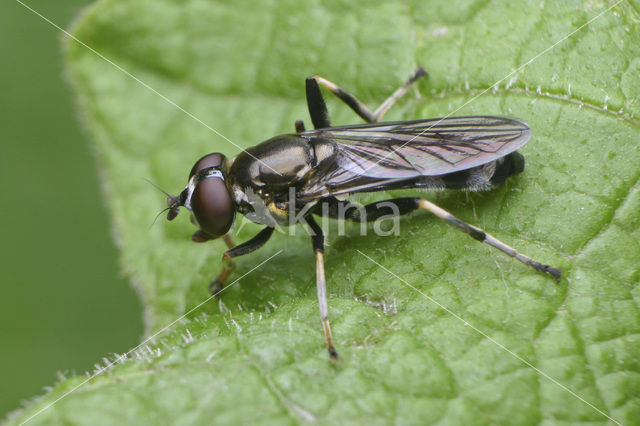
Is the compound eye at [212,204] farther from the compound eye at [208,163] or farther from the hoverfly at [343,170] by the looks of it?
the compound eye at [208,163]

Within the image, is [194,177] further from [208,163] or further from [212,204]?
[212,204]

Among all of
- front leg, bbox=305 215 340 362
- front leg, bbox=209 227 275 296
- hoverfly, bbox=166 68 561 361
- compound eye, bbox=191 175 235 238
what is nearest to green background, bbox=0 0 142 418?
front leg, bbox=209 227 275 296

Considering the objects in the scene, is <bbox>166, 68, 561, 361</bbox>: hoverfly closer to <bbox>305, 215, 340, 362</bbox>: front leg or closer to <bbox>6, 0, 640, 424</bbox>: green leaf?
<bbox>305, 215, 340, 362</bbox>: front leg

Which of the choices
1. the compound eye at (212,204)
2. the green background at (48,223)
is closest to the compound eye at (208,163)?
the compound eye at (212,204)

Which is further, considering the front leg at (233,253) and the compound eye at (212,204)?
the front leg at (233,253)

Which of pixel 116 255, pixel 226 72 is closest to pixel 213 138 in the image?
pixel 226 72

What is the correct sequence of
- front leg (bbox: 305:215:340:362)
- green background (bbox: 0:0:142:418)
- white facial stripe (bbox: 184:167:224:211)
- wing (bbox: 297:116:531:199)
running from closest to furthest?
1. front leg (bbox: 305:215:340:362)
2. wing (bbox: 297:116:531:199)
3. white facial stripe (bbox: 184:167:224:211)
4. green background (bbox: 0:0:142:418)

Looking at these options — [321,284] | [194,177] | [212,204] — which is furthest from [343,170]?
[194,177]

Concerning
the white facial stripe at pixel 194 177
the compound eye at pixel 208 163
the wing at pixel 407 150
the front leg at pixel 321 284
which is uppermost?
the compound eye at pixel 208 163
